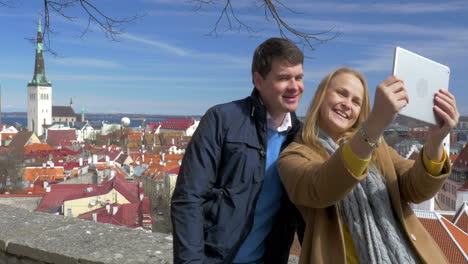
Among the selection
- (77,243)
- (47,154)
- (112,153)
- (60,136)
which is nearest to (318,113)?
(77,243)

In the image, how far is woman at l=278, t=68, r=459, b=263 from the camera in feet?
3.36

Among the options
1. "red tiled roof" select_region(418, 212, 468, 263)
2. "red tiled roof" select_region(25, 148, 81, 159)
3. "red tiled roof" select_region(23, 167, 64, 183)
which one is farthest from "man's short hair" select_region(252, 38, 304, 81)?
"red tiled roof" select_region(25, 148, 81, 159)

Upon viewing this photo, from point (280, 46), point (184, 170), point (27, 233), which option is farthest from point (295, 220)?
point (27, 233)

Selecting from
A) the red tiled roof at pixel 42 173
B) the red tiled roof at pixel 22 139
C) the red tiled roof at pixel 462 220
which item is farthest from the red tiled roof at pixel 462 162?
the red tiled roof at pixel 22 139

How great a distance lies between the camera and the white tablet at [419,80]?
99cm

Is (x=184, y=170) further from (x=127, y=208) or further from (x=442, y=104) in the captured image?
(x=127, y=208)

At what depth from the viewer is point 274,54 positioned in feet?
4.09

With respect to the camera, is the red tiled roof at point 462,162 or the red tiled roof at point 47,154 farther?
the red tiled roof at point 47,154

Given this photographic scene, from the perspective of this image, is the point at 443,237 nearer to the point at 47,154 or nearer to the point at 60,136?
the point at 47,154

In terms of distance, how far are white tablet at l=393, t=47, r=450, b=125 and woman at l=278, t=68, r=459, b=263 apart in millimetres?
22

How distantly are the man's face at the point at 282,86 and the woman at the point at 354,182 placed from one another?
0.23 feet

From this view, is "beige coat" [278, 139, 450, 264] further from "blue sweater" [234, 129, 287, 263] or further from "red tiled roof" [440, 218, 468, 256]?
"red tiled roof" [440, 218, 468, 256]

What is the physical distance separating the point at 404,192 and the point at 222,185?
0.44 m

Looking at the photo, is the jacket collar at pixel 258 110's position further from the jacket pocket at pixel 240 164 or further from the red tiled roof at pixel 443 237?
the red tiled roof at pixel 443 237
